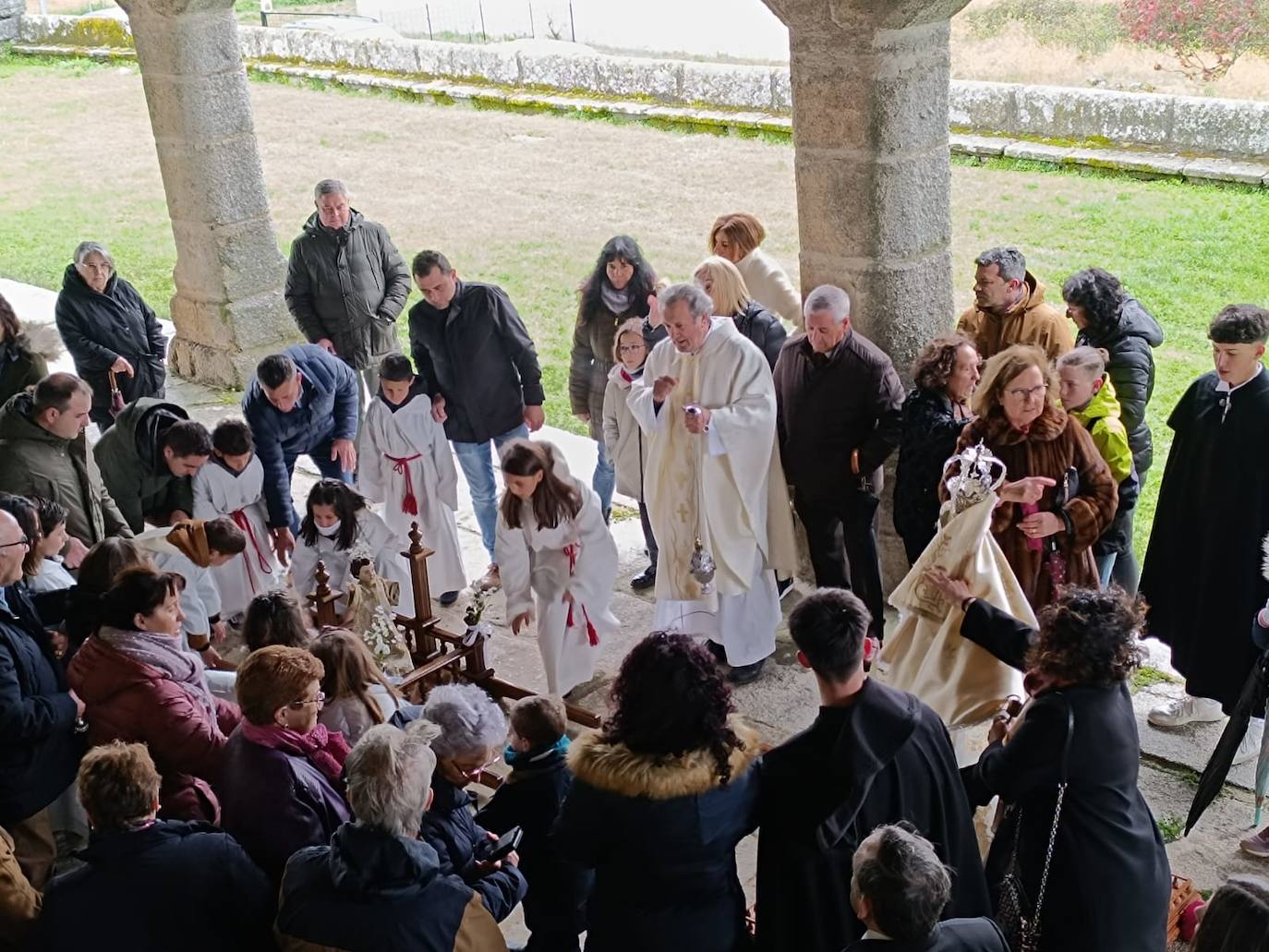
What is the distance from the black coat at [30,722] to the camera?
13.2 ft

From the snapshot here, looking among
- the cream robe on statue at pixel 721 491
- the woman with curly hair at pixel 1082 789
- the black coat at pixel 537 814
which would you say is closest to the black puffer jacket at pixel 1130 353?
the cream robe on statue at pixel 721 491

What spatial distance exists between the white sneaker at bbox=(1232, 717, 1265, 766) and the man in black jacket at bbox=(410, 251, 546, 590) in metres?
3.28

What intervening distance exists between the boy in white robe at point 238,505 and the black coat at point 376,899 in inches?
110

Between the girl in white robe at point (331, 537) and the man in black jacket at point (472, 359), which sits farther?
the man in black jacket at point (472, 359)

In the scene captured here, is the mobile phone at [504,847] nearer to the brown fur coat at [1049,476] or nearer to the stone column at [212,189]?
the brown fur coat at [1049,476]

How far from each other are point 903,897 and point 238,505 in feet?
13.5

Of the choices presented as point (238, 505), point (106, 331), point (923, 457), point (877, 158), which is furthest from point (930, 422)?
point (106, 331)

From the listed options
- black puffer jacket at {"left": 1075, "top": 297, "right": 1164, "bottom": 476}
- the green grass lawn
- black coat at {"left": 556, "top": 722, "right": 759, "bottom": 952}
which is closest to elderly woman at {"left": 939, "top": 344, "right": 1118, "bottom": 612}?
black puffer jacket at {"left": 1075, "top": 297, "right": 1164, "bottom": 476}

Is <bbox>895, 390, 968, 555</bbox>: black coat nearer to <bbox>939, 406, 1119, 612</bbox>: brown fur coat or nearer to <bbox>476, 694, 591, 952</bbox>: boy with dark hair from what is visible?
<bbox>939, 406, 1119, 612</bbox>: brown fur coat

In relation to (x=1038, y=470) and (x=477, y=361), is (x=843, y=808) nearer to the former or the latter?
(x=1038, y=470)

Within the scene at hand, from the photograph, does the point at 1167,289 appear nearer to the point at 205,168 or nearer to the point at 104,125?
the point at 205,168

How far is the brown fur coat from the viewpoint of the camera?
15.6ft

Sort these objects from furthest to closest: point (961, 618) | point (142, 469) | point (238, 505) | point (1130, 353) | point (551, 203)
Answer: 1. point (551, 203)
2. point (238, 505)
3. point (142, 469)
4. point (1130, 353)
5. point (961, 618)

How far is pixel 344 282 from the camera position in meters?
7.57
